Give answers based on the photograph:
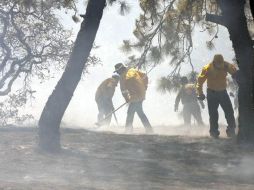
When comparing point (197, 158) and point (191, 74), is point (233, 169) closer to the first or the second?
point (197, 158)

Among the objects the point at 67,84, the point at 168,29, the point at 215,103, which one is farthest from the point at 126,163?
the point at 168,29

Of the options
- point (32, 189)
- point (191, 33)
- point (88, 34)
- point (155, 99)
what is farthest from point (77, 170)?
point (155, 99)

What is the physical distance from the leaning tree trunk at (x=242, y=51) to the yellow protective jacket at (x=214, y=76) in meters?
0.93

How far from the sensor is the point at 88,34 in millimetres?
8375

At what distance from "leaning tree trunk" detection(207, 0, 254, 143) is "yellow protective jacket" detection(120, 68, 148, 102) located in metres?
3.27

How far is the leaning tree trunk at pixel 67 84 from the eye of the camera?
8102mm

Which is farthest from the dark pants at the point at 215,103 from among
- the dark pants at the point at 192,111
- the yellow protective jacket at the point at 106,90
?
the yellow protective jacket at the point at 106,90

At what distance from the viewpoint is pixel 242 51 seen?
8328mm

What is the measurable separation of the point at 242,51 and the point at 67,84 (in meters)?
2.91

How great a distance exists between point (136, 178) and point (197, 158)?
64.6 inches

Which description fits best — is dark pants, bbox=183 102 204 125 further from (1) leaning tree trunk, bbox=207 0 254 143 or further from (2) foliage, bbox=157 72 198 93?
(1) leaning tree trunk, bbox=207 0 254 143

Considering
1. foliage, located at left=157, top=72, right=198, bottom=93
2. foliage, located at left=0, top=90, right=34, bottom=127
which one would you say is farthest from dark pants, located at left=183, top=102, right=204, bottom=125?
foliage, located at left=0, top=90, right=34, bottom=127

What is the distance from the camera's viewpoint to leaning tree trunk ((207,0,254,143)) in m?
8.30

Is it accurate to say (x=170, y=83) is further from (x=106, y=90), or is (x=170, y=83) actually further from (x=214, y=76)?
(x=214, y=76)
